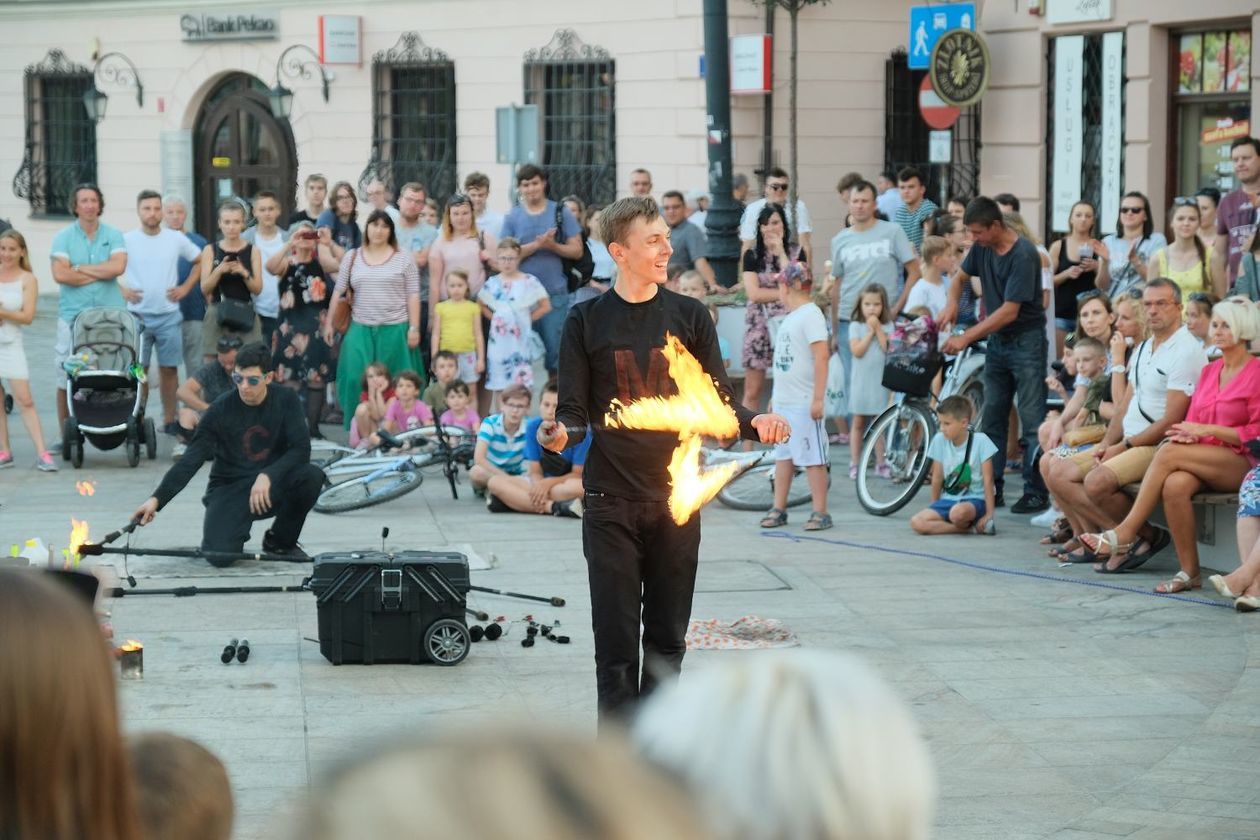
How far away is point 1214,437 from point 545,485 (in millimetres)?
4498

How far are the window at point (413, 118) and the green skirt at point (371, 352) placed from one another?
35.6ft

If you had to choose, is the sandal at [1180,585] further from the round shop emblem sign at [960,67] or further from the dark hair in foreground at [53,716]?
the round shop emblem sign at [960,67]

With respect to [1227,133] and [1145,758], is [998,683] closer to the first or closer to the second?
[1145,758]

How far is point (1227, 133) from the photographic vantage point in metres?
16.9

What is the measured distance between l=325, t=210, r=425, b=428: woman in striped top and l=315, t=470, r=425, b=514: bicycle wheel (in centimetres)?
204

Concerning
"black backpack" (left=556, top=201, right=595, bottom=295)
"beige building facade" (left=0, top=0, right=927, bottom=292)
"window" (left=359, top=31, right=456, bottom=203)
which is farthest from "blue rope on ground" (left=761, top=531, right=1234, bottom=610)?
"window" (left=359, top=31, right=456, bottom=203)

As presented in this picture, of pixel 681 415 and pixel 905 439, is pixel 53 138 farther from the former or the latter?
pixel 681 415

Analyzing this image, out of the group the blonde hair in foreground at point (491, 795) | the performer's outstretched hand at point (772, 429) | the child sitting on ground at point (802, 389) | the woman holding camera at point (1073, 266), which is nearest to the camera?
the blonde hair in foreground at point (491, 795)

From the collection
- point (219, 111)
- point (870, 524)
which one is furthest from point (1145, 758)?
point (219, 111)

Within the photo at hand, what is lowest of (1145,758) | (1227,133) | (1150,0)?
(1145,758)

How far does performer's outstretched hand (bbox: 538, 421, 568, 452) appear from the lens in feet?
20.9

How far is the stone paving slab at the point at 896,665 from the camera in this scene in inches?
258

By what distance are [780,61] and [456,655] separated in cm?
1526

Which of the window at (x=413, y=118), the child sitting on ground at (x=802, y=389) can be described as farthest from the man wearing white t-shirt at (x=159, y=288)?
the window at (x=413, y=118)
